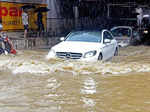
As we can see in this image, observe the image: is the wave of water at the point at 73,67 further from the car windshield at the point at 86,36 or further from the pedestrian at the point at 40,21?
the pedestrian at the point at 40,21

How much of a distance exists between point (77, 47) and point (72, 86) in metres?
2.84

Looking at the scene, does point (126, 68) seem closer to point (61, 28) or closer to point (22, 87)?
point (22, 87)

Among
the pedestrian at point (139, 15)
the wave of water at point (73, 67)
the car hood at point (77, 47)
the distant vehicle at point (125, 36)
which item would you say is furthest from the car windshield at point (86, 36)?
the pedestrian at point (139, 15)

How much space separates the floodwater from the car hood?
387 mm

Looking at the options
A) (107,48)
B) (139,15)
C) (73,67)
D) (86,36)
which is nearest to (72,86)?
(73,67)

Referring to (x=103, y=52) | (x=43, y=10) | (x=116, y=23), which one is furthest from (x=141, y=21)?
(x=103, y=52)

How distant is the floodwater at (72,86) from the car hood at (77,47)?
387mm

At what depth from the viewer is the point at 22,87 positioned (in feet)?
28.6

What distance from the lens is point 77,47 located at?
11.5 m

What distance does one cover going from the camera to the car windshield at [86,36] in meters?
12.5

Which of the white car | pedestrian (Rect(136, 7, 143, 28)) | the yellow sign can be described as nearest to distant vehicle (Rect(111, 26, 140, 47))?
the yellow sign

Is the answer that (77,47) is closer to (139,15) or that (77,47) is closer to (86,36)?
(86,36)

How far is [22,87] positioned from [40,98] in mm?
1301

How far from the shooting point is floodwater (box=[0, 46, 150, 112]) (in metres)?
6.96
